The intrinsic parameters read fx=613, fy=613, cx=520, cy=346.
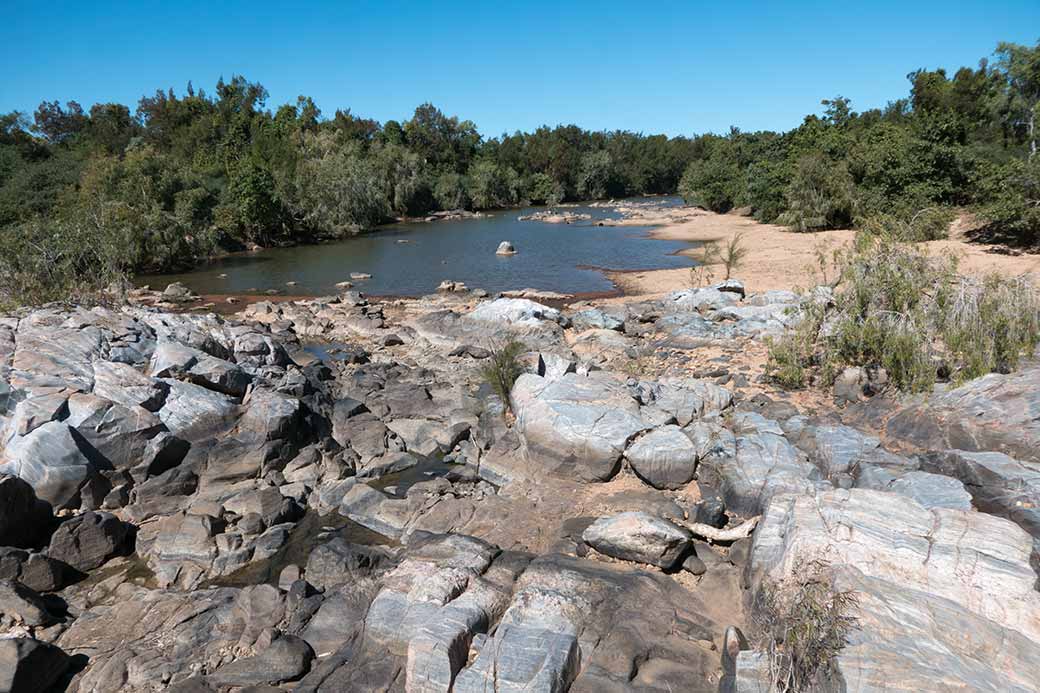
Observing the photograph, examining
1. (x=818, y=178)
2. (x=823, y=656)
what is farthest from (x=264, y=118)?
(x=823, y=656)

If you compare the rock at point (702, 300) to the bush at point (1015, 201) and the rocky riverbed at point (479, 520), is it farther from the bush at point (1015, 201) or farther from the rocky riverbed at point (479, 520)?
the bush at point (1015, 201)

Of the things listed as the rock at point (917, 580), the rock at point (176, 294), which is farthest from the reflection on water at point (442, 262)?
the rock at point (917, 580)

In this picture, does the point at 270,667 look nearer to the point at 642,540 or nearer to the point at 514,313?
the point at 642,540

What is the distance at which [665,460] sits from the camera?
970cm

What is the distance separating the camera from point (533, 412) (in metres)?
10.9

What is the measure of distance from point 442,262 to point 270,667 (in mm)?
30122

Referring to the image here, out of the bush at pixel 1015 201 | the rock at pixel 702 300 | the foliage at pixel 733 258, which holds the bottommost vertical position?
the rock at pixel 702 300

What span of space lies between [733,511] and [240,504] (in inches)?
299

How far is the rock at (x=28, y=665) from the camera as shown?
597cm

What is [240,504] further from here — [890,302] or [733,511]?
[890,302]

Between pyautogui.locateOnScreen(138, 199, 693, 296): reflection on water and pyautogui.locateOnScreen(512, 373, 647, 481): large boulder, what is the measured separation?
16580 mm

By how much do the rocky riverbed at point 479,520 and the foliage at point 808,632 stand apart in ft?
0.52

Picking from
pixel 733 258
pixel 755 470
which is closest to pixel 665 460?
pixel 755 470

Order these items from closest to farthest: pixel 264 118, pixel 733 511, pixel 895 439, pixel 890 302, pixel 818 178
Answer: pixel 733 511, pixel 895 439, pixel 890 302, pixel 818 178, pixel 264 118
